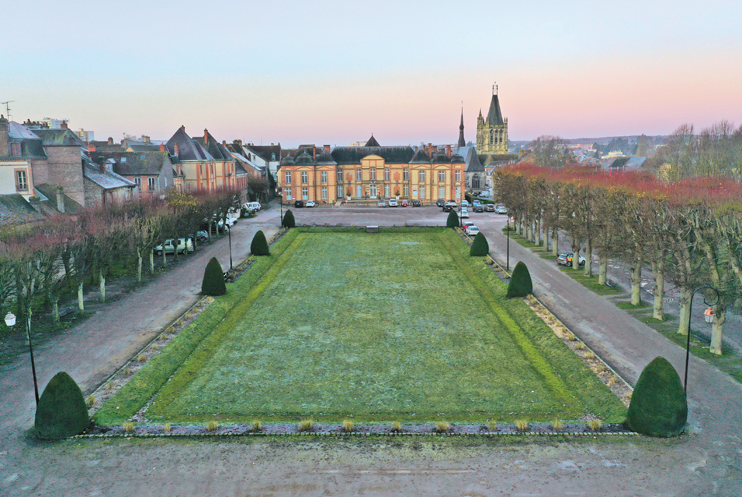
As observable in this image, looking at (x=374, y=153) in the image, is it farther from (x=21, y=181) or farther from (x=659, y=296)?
(x=659, y=296)

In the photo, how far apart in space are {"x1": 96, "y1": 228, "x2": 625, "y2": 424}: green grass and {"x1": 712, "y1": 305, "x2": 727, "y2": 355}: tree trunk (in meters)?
6.01

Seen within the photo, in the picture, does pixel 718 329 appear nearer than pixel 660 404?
No

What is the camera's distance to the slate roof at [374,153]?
8688 centimetres

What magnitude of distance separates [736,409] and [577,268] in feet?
72.4

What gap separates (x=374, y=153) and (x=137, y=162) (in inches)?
1470

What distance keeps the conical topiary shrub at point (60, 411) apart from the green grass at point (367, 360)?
38.7 inches

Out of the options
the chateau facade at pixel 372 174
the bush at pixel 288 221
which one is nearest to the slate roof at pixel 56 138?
the bush at pixel 288 221

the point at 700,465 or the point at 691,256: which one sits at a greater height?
the point at 691,256

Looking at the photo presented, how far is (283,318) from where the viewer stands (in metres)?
30.4

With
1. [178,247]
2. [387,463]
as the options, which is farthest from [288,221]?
[387,463]

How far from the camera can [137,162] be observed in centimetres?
6078

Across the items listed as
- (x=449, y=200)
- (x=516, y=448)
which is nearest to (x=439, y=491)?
(x=516, y=448)

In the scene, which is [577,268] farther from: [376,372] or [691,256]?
[376,372]

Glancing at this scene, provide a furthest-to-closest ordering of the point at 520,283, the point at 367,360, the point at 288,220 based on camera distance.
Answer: the point at 288,220, the point at 520,283, the point at 367,360
